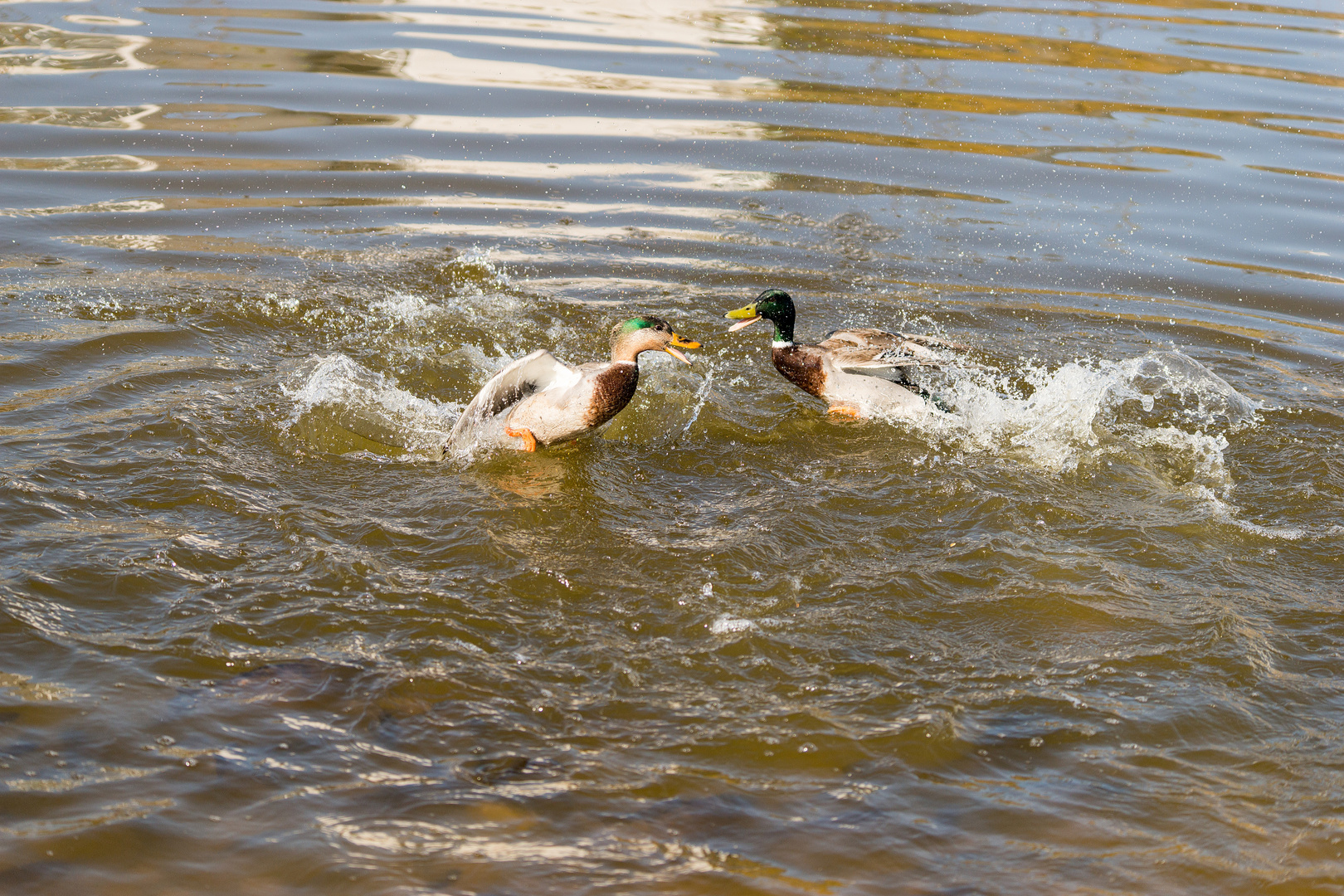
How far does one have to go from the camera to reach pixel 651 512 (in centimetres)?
482

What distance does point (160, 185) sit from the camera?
805 cm

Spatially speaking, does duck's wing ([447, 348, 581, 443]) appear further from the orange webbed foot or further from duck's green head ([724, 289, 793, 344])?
duck's green head ([724, 289, 793, 344])

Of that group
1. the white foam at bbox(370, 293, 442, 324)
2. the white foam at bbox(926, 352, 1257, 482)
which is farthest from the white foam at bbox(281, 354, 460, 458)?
the white foam at bbox(926, 352, 1257, 482)

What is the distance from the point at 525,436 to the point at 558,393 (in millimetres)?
259

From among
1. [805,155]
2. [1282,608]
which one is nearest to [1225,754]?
[1282,608]

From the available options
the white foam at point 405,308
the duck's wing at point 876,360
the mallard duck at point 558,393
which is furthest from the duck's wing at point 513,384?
the duck's wing at point 876,360

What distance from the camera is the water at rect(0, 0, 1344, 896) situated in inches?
126

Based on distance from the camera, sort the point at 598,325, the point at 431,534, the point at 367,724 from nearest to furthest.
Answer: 1. the point at 367,724
2. the point at 431,534
3. the point at 598,325

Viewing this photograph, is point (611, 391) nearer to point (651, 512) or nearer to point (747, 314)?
point (651, 512)

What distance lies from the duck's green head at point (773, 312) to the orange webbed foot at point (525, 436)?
1.38m

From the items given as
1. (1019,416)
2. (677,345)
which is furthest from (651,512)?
(1019,416)

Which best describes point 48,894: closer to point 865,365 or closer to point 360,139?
point 865,365

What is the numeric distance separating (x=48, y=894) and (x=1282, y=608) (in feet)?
13.5

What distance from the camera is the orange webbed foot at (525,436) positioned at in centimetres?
538
